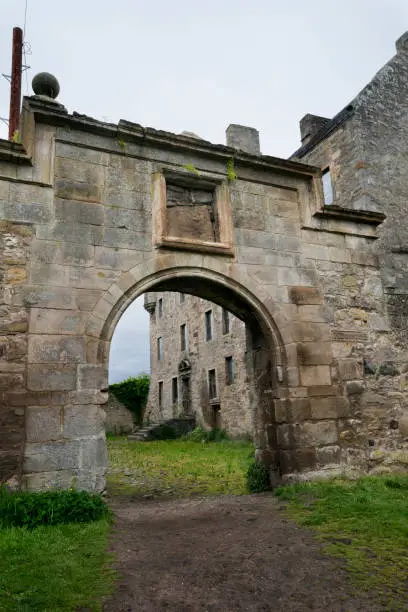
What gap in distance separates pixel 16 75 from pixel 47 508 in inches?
365

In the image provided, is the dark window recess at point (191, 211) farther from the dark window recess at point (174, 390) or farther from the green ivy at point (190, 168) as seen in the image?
the dark window recess at point (174, 390)

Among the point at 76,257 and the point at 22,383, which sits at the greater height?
the point at 76,257

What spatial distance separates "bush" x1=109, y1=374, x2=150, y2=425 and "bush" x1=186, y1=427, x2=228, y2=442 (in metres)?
7.65

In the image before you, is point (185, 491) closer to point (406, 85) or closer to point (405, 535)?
point (405, 535)

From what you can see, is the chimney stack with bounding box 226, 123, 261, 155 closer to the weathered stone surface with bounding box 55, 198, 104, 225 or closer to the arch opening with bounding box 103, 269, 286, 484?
the arch opening with bounding box 103, 269, 286, 484

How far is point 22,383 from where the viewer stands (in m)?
4.99

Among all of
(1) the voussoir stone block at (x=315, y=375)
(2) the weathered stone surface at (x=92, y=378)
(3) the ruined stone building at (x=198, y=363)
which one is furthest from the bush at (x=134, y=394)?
(2) the weathered stone surface at (x=92, y=378)

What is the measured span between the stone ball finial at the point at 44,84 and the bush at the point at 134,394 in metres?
22.0

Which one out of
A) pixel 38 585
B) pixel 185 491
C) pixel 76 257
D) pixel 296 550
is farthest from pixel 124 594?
pixel 185 491

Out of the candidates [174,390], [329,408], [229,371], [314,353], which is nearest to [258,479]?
[329,408]

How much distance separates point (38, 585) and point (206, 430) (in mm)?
16313

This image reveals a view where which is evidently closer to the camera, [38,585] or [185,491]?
[38,585]

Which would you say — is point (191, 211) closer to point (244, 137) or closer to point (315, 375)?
point (315, 375)

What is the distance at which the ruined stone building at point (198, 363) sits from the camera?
1711 cm
